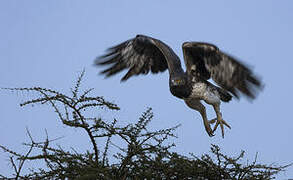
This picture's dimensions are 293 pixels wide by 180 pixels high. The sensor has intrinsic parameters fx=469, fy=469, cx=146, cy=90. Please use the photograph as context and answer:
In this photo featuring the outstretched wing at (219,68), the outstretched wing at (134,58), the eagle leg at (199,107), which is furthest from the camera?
the outstretched wing at (134,58)

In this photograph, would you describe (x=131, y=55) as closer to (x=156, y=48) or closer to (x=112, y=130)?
(x=156, y=48)

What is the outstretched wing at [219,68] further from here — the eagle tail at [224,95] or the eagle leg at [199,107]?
the eagle leg at [199,107]

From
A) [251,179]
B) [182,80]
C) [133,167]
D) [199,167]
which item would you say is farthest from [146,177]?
[182,80]

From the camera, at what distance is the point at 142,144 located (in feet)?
14.9

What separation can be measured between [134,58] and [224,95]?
1629 millimetres

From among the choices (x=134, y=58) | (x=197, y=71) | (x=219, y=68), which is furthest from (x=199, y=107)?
(x=134, y=58)

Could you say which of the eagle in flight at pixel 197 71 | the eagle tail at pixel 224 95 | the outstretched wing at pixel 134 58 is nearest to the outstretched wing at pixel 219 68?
the eagle in flight at pixel 197 71

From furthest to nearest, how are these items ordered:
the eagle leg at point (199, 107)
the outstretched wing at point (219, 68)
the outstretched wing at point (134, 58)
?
the outstretched wing at point (134, 58)
the eagle leg at point (199, 107)
the outstretched wing at point (219, 68)

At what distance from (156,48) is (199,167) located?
2.72 metres

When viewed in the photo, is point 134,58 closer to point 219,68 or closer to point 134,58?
point 134,58

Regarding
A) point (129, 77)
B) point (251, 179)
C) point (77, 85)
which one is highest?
point (129, 77)

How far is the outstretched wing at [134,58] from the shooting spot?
6992 millimetres

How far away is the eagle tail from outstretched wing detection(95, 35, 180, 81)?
1183 millimetres

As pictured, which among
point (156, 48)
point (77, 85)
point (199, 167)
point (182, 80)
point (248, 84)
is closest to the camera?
point (77, 85)
